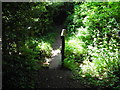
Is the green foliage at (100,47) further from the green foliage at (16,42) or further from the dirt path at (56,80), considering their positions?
the green foliage at (16,42)

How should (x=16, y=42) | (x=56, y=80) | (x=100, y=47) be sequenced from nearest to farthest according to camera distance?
(x=16, y=42) → (x=56, y=80) → (x=100, y=47)

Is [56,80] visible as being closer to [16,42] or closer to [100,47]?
[16,42]

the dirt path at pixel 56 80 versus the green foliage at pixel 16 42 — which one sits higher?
the green foliage at pixel 16 42

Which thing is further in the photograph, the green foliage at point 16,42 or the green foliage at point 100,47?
the green foliage at point 100,47

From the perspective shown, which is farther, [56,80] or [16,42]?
[56,80]

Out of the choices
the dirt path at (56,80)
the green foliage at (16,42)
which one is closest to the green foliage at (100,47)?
the dirt path at (56,80)

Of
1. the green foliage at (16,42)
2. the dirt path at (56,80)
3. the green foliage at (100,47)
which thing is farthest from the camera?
the green foliage at (100,47)

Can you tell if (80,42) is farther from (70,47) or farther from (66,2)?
(66,2)

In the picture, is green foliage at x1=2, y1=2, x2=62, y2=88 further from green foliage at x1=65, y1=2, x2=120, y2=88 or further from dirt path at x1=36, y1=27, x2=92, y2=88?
green foliage at x1=65, y1=2, x2=120, y2=88

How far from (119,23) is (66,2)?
30.3 ft

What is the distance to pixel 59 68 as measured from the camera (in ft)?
20.0

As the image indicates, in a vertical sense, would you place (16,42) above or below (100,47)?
above

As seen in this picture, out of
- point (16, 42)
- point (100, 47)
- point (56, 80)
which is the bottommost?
point (56, 80)

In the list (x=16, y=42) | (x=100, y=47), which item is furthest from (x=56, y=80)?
(x=100, y=47)
